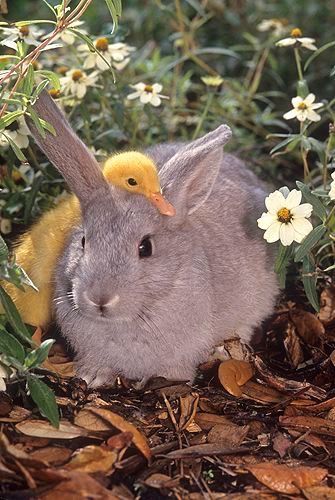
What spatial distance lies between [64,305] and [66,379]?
367mm

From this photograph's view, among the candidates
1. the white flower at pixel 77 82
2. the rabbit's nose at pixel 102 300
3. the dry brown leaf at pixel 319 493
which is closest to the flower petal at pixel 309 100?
the white flower at pixel 77 82

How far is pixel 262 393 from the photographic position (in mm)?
3836

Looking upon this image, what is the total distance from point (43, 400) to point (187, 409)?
75 centimetres

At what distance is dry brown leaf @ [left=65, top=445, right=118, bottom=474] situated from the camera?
10.0 feet

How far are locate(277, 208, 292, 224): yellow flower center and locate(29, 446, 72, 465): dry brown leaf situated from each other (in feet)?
4.68

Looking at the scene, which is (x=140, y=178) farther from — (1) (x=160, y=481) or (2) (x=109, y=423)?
(1) (x=160, y=481)

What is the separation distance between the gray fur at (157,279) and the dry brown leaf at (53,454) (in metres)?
0.58

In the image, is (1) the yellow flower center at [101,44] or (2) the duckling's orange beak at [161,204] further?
(1) the yellow flower center at [101,44]

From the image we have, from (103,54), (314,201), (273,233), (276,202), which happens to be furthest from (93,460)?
(103,54)

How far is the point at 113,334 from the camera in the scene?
369 cm

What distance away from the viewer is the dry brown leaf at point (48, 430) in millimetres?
3270

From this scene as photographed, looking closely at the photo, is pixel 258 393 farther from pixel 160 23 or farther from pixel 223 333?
pixel 160 23

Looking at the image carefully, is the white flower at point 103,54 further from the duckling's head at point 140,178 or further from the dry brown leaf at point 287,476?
the dry brown leaf at point 287,476

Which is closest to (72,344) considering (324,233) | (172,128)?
(324,233)
